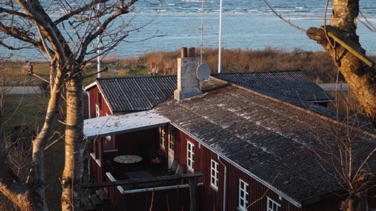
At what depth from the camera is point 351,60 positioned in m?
4.12

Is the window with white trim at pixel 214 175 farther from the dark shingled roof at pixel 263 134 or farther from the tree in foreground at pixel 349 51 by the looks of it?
the tree in foreground at pixel 349 51

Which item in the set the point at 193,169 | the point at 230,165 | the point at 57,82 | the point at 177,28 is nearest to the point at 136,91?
the point at 193,169

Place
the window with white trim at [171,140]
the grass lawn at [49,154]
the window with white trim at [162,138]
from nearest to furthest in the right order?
the grass lawn at [49,154], the window with white trim at [171,140], the window with white trim at [162,138]

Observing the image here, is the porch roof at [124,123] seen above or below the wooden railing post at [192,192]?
above

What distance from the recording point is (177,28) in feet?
270

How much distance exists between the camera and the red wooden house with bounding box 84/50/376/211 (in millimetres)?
11273

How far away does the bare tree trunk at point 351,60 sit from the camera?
4.10 meters

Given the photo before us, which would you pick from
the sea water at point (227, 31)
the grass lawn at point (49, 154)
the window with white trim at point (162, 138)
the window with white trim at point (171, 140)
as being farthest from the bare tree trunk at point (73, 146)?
the sea water at point (227, 31)

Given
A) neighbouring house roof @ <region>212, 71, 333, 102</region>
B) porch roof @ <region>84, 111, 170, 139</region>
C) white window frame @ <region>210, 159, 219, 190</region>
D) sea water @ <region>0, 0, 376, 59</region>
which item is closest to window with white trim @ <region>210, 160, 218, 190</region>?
white window frame @ <region>210, 159, 219, 190</region>

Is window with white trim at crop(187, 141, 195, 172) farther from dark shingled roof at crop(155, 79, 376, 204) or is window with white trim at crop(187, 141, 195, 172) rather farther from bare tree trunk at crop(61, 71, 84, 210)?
bare tree trunk at crop(61, 71, 84, 210)

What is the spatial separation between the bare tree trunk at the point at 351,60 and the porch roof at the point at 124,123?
12.6 meters

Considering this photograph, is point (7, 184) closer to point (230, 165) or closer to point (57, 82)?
point (57, 82)

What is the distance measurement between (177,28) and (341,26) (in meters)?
78.9

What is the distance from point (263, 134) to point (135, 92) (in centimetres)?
813
